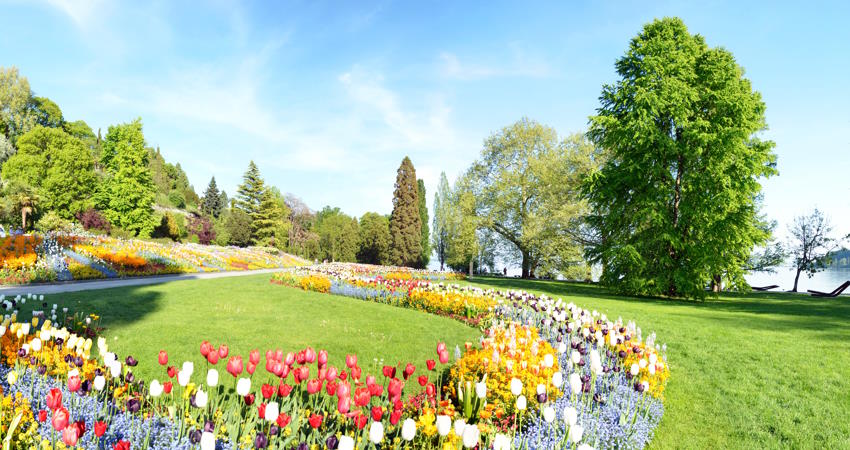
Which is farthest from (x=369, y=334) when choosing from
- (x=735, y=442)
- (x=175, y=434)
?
(x=735, y=442)

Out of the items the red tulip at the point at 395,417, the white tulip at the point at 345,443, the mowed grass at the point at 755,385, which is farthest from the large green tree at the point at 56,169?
the mowed grass at the point at 755,385

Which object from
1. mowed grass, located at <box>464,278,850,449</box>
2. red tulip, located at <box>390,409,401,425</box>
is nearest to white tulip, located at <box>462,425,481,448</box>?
red tulip, located at <box>390,409,401,425</box>

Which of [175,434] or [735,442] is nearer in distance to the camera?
[175,434]

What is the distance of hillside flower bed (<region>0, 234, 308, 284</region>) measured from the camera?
12688mm

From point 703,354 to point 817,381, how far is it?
1.52 meters

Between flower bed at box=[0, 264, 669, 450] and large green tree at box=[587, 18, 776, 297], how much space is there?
13385 millimetres

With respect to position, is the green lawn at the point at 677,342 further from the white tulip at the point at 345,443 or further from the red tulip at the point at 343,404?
the white tulip at the point at 345,443

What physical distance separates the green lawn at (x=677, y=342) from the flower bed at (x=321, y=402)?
1.83 ft

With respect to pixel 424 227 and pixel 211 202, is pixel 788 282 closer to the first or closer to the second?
pixel 424 227

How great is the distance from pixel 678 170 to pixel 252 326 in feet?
60.4

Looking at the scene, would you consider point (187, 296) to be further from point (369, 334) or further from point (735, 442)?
point (735, 442)

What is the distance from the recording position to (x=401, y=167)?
138 feet

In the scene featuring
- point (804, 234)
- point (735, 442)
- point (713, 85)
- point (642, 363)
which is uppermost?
point (713, 85)

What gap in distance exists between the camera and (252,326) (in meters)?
8.19
